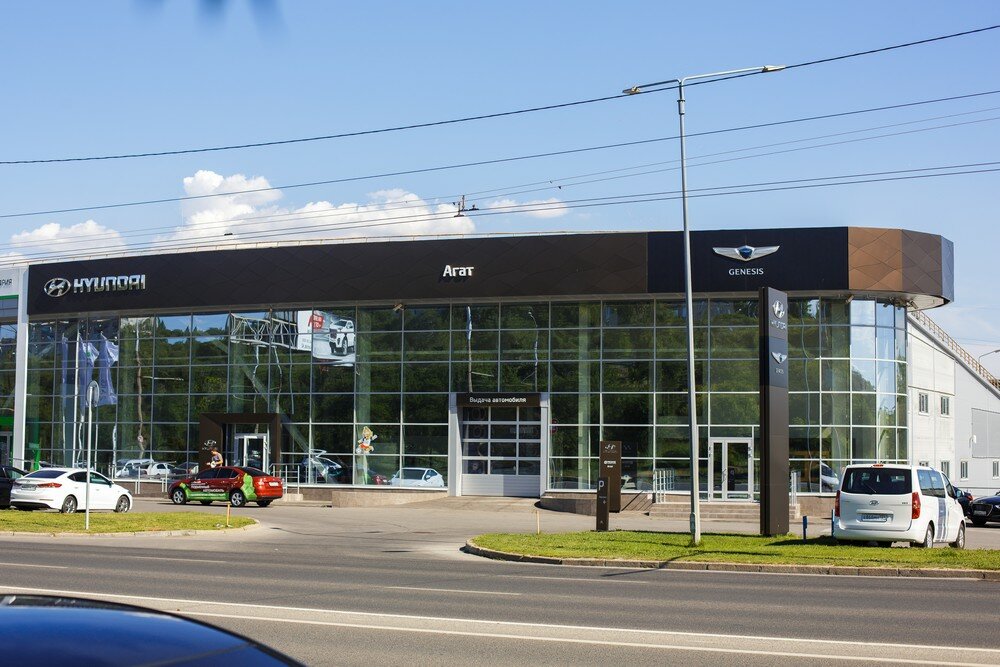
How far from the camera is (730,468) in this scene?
4256 centimetres

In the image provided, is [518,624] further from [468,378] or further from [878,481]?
[468,378]

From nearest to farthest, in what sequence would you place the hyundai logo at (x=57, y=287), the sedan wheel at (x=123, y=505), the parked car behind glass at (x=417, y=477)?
the sedan wheel at (x=123, y=505) < the parked car behind glass at (x=417, y=477) < the hyundai logo at (x=57, y=287)

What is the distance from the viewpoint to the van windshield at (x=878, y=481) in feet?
76.2

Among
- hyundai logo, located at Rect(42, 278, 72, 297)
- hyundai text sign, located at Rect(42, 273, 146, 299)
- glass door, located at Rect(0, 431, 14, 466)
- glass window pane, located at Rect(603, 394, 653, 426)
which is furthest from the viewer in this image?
glass door, located at Rect(0, 431, 14, 466)

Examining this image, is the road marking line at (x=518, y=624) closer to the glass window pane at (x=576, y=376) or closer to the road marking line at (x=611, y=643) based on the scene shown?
the road marking line at (x=611, y=643)

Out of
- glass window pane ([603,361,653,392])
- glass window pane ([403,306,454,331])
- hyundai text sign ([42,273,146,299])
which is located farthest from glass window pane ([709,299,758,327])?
hyundai text sign ([42,273,146,299])

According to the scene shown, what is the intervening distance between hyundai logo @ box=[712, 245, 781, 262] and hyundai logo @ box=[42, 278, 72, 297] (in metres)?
30.2

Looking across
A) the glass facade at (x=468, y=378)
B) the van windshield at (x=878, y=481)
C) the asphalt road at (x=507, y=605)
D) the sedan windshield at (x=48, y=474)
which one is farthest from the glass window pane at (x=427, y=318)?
the van windshield at (x=878, y=481)

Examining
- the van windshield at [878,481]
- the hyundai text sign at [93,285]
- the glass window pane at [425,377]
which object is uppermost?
the hyundai text sign at [93,285]

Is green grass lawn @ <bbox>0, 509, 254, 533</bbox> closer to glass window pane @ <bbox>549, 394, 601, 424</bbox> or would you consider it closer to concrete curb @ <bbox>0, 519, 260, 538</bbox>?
concrete curb @ <bbox>0, 519, 260, 538</bbox>

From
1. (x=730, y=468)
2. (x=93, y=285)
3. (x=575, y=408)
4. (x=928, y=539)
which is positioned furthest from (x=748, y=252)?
(x=93, y=285)

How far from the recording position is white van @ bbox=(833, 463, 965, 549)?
23.1 meters

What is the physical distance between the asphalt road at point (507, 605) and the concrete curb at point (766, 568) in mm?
622

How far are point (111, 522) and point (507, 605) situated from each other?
723 inches
